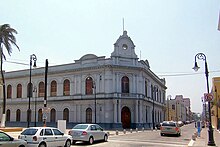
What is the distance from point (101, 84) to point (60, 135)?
29973 mm

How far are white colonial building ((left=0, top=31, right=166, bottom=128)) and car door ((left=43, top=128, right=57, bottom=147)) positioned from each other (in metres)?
28.4

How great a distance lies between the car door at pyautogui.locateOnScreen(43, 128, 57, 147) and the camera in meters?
16.5

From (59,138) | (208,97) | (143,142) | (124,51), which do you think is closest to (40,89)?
(124,51)

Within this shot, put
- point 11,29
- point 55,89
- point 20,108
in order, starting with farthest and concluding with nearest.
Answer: point 20,108
point 55,89
point 11,29

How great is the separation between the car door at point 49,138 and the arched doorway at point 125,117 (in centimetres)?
3077

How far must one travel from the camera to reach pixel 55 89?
53.7 metres

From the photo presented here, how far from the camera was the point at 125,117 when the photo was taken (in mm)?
47625

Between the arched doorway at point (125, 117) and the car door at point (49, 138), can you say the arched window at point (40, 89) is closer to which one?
the arched doorway at point (125, 117)

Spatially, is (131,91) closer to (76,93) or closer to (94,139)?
(76,93)

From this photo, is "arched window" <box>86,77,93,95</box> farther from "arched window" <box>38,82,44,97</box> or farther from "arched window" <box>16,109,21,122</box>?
"arched window" <box>16,109,21,122</box>

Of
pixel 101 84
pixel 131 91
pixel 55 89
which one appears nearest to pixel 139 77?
pixel 131 91

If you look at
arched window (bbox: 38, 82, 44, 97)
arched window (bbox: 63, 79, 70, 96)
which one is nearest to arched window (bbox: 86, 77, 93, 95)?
arched window (bbox: 63, 79, 70, 96)

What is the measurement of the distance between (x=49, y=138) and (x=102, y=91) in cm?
3084

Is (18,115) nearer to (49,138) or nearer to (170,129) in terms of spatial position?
(170,129)
